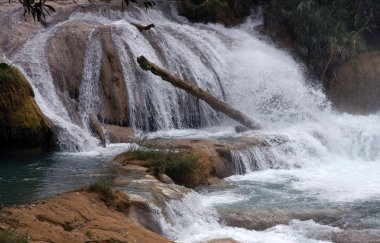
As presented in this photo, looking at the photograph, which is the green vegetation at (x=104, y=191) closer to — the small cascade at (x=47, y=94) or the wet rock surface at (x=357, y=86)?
the small cascade at (x=47, y=94)

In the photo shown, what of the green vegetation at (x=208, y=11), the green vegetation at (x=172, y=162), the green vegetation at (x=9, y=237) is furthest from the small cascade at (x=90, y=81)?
the green vegetation at (x=9, y=237)

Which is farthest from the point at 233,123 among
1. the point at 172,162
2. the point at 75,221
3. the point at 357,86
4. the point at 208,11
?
the point at 75,221

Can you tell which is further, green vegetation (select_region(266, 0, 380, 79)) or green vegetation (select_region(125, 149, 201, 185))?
green vegetation (select_region(266, 0, 380, 79))

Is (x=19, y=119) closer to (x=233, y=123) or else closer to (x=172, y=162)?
(x=172, y=162)

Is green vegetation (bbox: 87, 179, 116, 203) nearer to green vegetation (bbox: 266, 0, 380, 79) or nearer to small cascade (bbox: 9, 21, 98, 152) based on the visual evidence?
small cascade (bbox: 9, 21, 98, 152)

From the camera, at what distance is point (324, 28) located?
22.0 metres

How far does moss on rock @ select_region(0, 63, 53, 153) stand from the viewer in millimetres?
14180

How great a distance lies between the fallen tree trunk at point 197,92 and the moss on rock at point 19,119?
3440 millimetres

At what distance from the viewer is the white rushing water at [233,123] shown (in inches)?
423

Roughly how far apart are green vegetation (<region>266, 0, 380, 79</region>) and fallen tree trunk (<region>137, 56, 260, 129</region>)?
5915 millimetres

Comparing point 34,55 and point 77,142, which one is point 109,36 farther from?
point 77,142

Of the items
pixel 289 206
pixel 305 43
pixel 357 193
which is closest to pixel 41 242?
pixel 289 206

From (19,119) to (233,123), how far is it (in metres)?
6.51

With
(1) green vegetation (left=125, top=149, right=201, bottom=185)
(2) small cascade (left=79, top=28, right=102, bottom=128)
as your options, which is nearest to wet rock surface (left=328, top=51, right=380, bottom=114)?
(2) small cascade (left=79, top=28, right=102, bottom=128)
